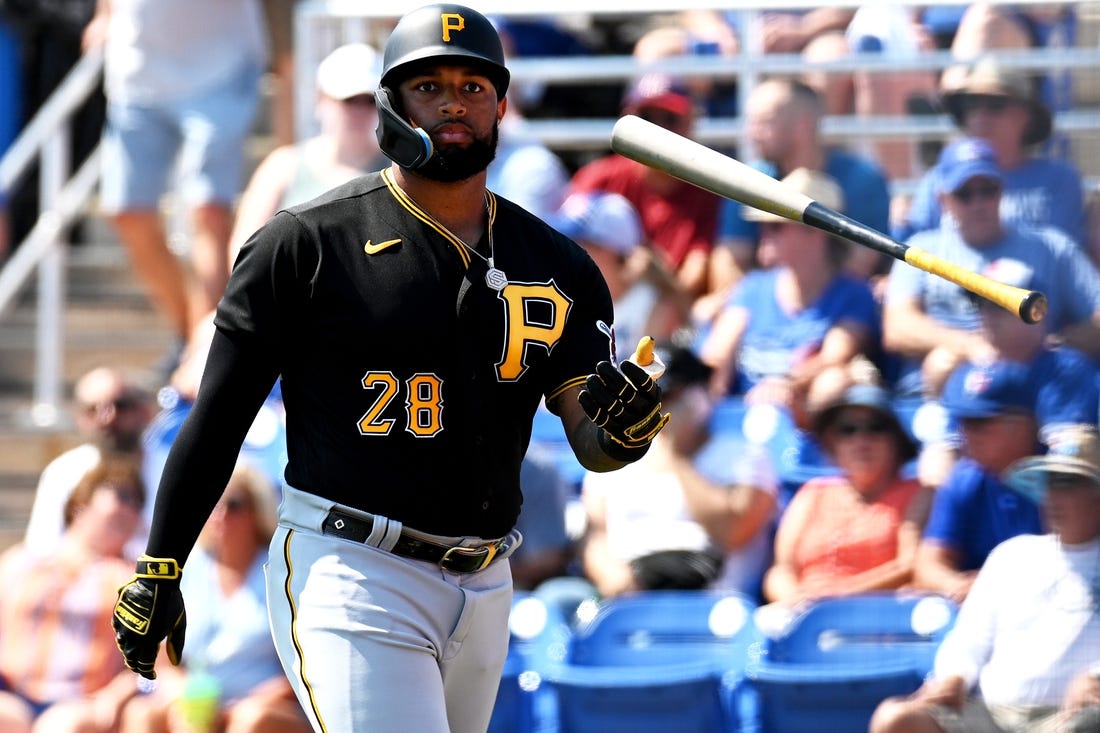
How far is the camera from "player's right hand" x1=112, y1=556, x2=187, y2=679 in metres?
3.12

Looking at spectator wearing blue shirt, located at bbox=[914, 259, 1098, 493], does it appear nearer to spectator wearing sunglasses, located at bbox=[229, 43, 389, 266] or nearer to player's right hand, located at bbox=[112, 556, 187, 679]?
spectator wearing sunglasses, located at bbox=[229, 43, 389, 266]

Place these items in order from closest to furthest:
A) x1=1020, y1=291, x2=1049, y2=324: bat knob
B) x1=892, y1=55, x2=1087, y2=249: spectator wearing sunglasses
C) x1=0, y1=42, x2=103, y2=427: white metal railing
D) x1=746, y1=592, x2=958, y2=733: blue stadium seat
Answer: x1=1020, y1=291, x2=1049, y2=324: bat knob → x1=746, y1=592, x2=958, y2=733: blue stadium seat → x1=892, y1=55, x2=1087, y2=249: spectator wearing sunglasses → x1=0, y1=42, x2=103, y2=427: white metal railing

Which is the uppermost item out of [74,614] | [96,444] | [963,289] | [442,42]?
[442,42]

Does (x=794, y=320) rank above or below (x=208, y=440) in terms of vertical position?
below

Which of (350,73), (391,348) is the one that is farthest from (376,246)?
(350,73)

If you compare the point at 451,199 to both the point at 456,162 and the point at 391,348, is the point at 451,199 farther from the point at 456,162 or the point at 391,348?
the point at 391,348

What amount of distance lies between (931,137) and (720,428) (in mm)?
1366

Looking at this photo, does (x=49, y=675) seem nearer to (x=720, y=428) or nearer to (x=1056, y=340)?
(x=720, y=428)

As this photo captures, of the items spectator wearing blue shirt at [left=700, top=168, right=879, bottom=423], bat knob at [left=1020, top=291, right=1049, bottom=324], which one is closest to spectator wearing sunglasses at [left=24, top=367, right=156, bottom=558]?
spectator wearing blue shirt at [left=700, top=168, right=879, bottom=423]

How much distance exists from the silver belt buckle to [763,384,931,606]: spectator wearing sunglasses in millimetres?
2177

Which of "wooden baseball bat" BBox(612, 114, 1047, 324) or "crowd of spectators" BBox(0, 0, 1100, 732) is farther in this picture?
"crowd of spectators" BBox(0, 0, 1100, 732)

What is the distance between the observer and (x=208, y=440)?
10.3 ft

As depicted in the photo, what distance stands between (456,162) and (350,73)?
2.99m

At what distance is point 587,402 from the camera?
311cm
